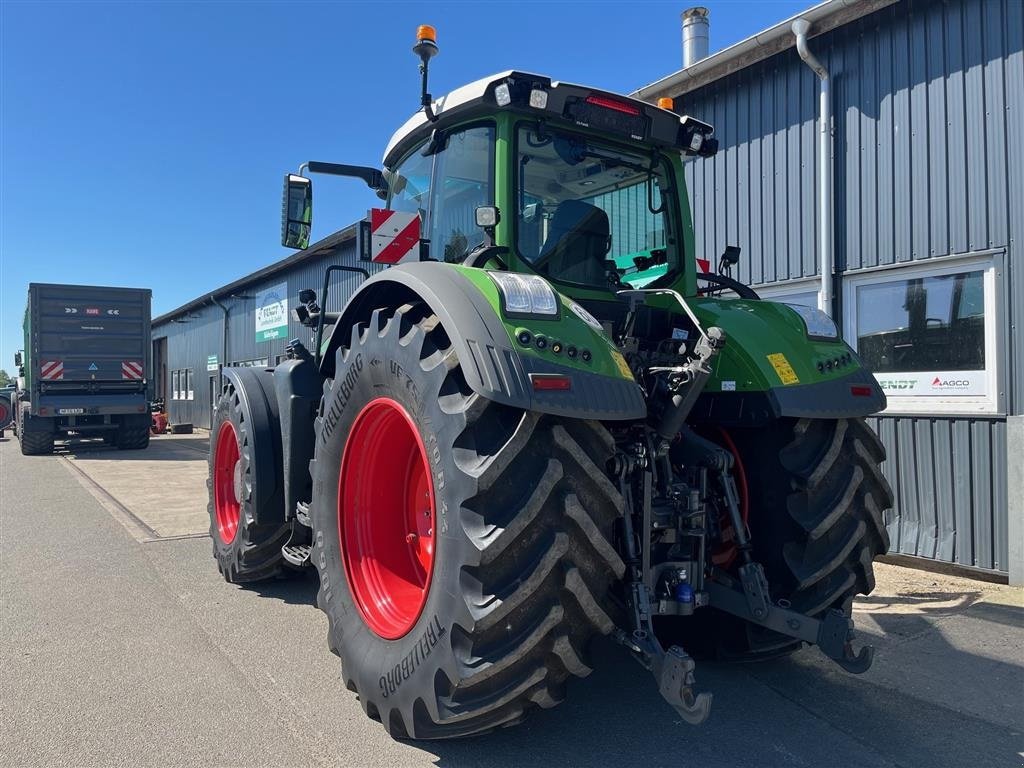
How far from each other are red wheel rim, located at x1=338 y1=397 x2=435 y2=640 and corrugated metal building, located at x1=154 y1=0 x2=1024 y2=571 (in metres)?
4.55

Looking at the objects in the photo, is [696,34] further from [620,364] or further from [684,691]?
[684,691]

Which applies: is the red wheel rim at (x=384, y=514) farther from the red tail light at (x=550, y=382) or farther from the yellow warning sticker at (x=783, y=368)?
the yellow warning sticker at (x=783, y=368)

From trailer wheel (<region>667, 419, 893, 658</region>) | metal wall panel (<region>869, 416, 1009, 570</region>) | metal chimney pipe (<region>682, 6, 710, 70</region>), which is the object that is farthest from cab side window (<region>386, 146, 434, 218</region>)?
metal chimney pipe (<region>682, 6, 710, 70</region>)

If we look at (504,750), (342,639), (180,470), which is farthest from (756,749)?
(180,470)

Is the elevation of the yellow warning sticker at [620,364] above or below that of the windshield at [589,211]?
below

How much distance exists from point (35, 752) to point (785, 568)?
301 cm

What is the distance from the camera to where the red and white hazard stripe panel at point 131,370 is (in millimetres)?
16922

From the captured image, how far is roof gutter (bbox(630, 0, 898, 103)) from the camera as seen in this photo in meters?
6.05

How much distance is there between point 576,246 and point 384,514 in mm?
1497

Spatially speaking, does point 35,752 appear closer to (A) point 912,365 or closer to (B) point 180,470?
(A) point 912,365

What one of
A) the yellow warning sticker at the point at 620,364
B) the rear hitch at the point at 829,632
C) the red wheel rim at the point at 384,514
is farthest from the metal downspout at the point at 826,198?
the red wheel rim at the point at 384,514

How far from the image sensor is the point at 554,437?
Result: 239 centimetres

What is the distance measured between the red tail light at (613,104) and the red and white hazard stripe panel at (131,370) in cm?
1645

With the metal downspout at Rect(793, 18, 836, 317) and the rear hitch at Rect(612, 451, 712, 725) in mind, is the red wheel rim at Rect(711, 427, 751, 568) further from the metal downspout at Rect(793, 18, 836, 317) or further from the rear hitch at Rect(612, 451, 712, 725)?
the metal downspout at Rect(793, 18, 836, 317)
